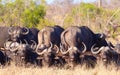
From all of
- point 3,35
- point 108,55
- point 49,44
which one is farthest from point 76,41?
point 3,35

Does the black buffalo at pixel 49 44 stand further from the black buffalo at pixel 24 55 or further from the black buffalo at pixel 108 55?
the black buffalo at pixel 108 55

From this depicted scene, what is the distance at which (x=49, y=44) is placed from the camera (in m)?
17.5

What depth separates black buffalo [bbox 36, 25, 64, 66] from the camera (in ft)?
51.3

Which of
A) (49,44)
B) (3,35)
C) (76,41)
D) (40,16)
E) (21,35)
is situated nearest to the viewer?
(76,41)

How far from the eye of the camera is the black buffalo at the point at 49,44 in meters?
15.6

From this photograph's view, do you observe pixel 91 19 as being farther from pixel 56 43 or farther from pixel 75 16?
pixel 56 43

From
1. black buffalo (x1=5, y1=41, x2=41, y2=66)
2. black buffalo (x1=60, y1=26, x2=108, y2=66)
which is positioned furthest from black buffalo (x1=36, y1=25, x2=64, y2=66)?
black buffalo (x1=60, y1=26, x2=108, y2=66)

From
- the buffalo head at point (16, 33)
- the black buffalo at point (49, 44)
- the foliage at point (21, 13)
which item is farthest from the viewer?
the foliage at point (21, 13)

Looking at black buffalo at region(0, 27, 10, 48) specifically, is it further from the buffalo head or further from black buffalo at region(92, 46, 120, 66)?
black buffalo at region(92, 46, 120, 66)

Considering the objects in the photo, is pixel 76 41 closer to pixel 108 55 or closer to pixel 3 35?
pixel 108 55

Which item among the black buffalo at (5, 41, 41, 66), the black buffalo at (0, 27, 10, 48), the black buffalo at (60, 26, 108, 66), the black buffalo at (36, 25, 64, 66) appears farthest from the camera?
the black buffalo at (0, 27, 10, 48)

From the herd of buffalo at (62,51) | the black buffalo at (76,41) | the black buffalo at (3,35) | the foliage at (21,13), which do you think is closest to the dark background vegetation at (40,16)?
the foliage at (21,13)

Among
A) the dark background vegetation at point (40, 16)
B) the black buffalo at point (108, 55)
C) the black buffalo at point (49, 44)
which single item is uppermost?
the dark background vegetation at point (40, 16)

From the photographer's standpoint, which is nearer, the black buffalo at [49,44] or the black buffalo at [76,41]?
the black buffalo at [49,44]
